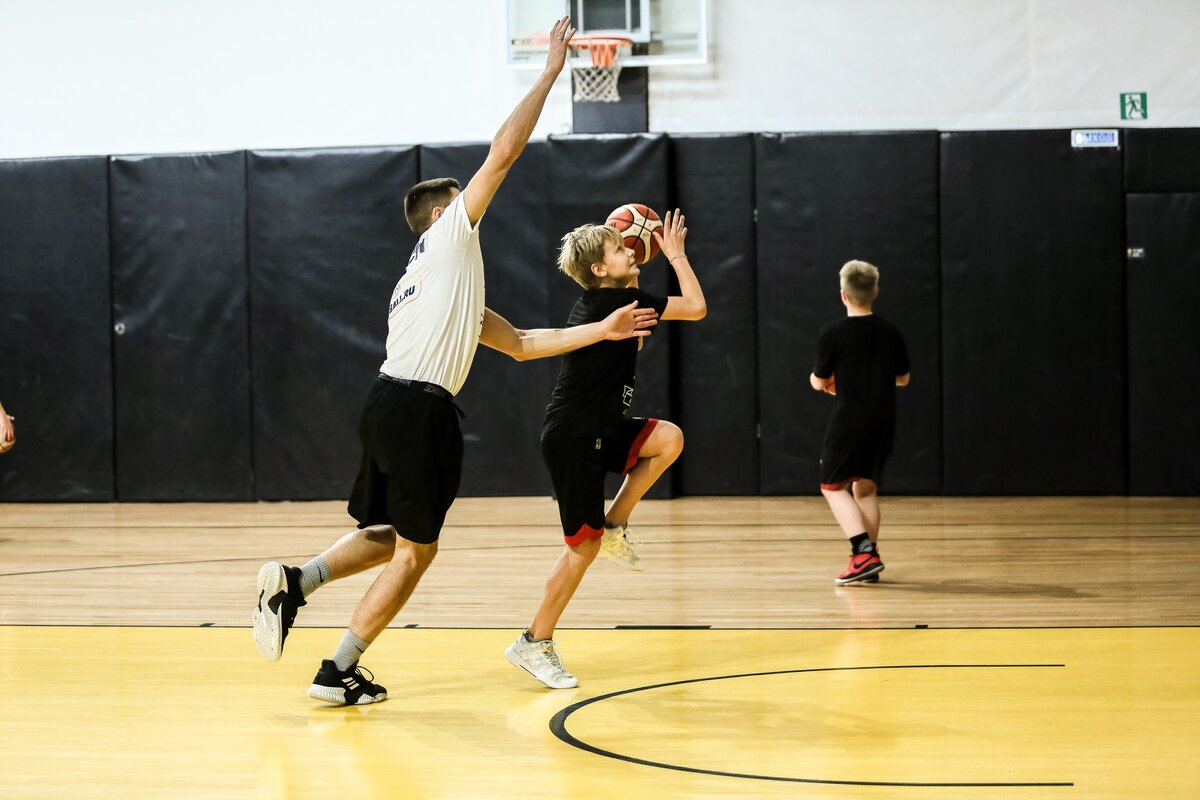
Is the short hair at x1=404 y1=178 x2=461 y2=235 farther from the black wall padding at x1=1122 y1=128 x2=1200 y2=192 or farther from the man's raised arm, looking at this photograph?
the black wall padding at x1=1122 y1=128 x2=1200 y2=192

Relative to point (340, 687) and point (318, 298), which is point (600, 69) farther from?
point (340, 687)

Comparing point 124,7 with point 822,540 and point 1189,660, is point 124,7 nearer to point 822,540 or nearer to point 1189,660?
point 822,540

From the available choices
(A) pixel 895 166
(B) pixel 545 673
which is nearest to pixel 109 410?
(A) pixel 895 166

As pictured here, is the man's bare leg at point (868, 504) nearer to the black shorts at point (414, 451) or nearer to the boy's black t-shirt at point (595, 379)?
the boy's black t-shirt at point (595, 379)

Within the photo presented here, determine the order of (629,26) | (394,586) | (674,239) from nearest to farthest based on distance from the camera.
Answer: (394,586) < (674,239) < (629,26)

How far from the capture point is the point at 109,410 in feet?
34.7

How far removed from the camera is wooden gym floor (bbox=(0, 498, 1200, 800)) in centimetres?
339

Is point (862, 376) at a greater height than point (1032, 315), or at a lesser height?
lesser

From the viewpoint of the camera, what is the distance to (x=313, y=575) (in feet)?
13.7

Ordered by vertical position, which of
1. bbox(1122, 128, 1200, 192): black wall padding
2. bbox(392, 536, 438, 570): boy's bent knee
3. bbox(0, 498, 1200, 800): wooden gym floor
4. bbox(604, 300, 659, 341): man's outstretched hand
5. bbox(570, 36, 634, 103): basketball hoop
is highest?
bbox(570, 36, 634, 103): basketball hoop

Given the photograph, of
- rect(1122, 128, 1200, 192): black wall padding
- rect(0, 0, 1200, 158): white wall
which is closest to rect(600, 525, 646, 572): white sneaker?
rect(0, 0, 1200, 158): white wall

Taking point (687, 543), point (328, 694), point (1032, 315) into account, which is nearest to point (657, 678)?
point (328, 694)

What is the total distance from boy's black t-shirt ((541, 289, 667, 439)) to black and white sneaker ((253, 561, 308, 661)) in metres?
0.98

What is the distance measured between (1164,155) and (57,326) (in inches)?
342
